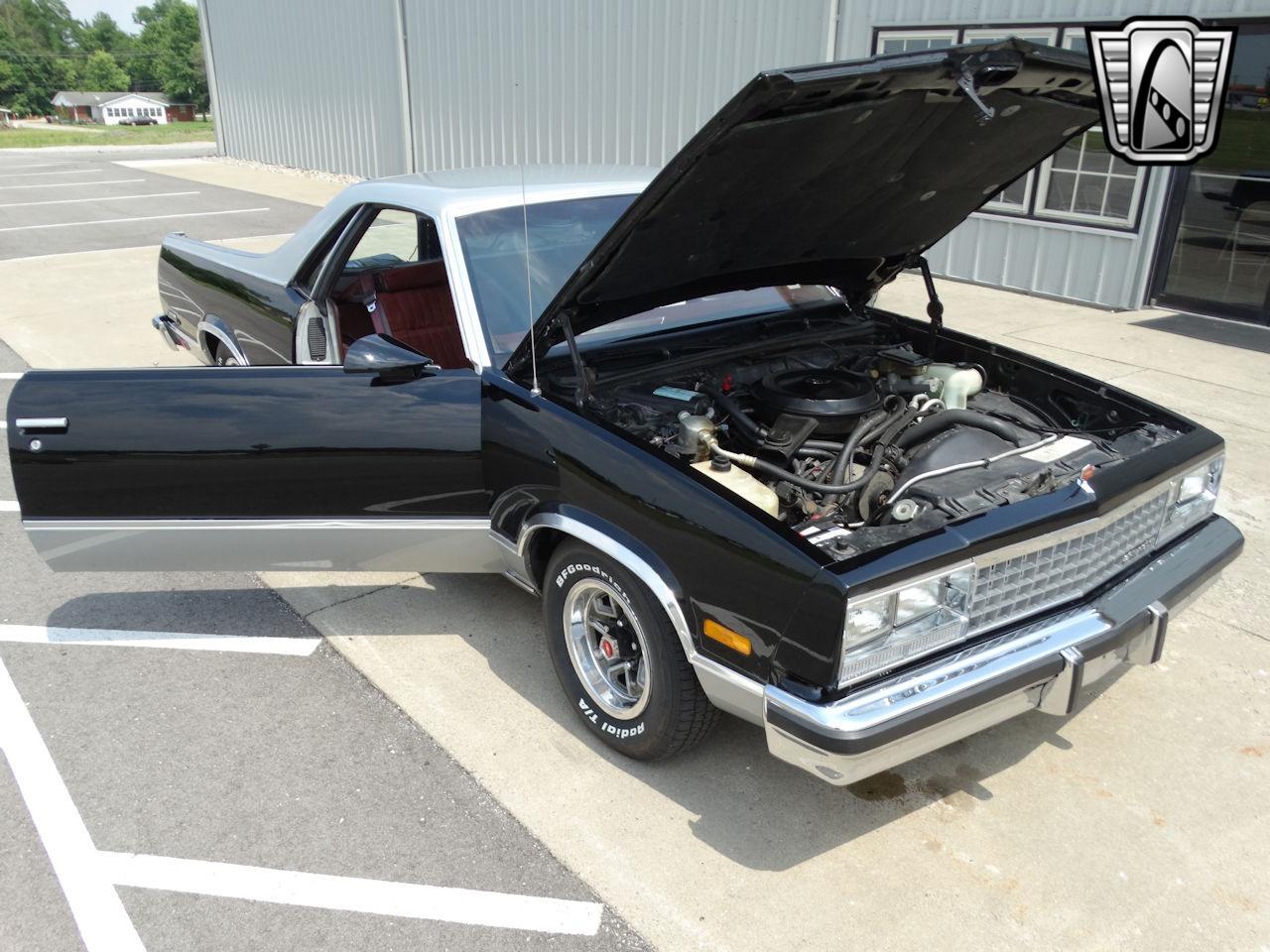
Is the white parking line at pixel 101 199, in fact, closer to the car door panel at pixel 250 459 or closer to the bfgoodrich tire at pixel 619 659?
the car door panel at pixel 250 459

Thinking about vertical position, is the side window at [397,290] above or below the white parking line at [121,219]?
above

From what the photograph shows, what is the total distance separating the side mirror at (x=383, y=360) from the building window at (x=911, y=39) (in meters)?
7.89

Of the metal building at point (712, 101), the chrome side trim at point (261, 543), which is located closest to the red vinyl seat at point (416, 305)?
the chrome side trim at point (261, 543)

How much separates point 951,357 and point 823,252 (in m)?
0.78

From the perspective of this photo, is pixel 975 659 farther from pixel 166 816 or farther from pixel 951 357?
pixel 166 816

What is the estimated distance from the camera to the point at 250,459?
11.1ft

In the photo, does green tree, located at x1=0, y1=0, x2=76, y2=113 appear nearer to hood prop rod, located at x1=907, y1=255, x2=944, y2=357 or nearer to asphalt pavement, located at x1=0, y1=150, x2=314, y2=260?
asphalt pavement, located at x1=0, y1=150, x2=314, y2=260

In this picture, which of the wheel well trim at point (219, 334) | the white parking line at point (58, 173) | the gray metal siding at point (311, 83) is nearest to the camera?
the wheel well trim at point (219, 334)

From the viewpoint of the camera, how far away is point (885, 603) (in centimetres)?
250

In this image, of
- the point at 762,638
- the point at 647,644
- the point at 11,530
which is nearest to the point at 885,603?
the point at 762,638

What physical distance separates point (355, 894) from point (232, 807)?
0.58m

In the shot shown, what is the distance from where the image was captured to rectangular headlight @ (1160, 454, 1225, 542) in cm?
326

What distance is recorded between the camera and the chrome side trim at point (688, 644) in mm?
2600

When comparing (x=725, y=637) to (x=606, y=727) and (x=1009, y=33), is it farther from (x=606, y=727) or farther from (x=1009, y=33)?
(x=1009, y=33)
